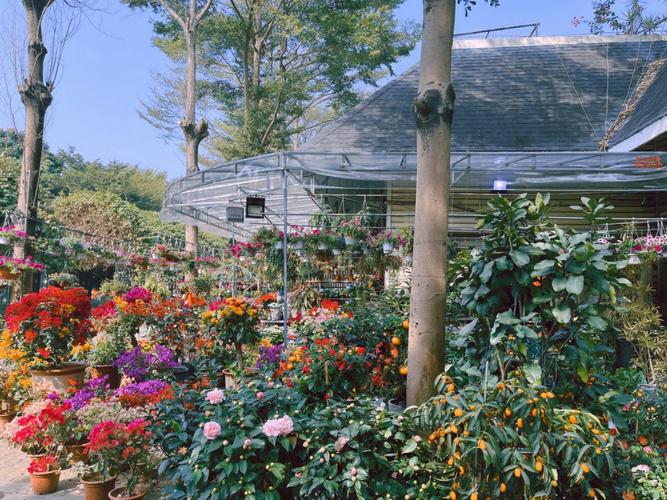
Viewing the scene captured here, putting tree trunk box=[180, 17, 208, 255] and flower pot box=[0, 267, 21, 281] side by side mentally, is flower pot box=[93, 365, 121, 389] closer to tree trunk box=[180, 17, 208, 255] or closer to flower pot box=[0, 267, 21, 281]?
flower pot box=[0, 267, 21, 281]

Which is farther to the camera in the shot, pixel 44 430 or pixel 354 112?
pixel 354 112

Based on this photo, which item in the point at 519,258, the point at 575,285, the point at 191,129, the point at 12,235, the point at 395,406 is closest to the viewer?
the point at 575,285

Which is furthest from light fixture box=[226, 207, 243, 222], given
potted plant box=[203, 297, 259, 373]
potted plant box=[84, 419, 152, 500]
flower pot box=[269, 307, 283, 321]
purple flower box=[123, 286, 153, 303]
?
potted plant box=[84, 419, 152, 500]

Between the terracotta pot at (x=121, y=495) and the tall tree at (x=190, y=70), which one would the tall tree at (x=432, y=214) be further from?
the tall tree at (x=190, y=70)

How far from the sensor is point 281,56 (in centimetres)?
1783

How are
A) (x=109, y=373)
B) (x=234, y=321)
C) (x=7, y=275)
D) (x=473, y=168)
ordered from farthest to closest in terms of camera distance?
1. (x=7, y=275)
2. (x=473, y=168)
3. (x=109, y=373)
4. (x=234, y=321)

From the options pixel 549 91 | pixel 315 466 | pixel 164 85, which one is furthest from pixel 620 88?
pixel 164 85

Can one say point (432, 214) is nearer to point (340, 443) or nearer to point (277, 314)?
point (340, 443)

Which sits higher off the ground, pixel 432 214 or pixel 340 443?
pixel 432 214

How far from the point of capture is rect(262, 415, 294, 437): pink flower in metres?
2.20

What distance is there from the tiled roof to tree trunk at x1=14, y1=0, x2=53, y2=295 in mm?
3889

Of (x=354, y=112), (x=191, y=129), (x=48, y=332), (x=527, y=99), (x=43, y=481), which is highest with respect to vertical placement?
(x=191, y=129)

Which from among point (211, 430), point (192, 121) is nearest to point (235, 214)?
point (211, 430)

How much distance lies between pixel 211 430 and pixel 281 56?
17616 millimetres
